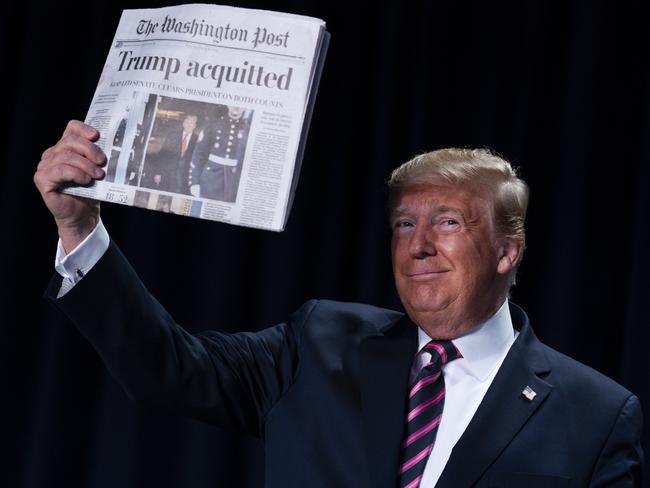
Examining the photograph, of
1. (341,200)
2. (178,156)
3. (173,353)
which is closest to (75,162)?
(178,156)

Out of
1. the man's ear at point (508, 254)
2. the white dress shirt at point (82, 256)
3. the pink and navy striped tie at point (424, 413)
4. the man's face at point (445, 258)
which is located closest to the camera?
the white dress shirt at point (82, 256)

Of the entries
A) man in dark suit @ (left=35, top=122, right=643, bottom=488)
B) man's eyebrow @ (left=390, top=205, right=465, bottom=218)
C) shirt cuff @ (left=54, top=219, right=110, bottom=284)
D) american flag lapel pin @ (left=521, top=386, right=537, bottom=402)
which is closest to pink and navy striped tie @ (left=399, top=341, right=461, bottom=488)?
man in dark suit @ (left=35, top=122, right=643, bottom=488)

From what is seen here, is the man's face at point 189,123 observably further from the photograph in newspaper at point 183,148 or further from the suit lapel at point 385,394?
the suit lapel at point 385,394

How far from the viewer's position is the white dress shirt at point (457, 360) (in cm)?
158

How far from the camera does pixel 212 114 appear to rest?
1.46m

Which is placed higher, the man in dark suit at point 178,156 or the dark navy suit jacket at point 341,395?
the man in dark suit at point 178,156

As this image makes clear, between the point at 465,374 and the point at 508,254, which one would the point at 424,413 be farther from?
the point at 508,254

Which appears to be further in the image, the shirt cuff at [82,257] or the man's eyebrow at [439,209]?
the man's eyebrow at [439,209]

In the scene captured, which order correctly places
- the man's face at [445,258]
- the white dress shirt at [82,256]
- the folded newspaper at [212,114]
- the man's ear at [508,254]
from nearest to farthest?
the folded newspaper at [212,114], the white dress shirt at [82,256], the man's face at [445,258], the man's ear at [508,254]

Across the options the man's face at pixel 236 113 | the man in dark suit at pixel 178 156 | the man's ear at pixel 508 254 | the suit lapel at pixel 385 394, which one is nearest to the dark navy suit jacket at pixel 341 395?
the suit lapel at pixel 385 394

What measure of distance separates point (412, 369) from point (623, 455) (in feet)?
1.37

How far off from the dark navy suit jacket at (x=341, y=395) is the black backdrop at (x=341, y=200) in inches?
30.2

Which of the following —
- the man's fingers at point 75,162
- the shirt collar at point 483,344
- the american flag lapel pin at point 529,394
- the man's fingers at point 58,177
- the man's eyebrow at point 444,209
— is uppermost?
the man's eyebrow at point 444,209

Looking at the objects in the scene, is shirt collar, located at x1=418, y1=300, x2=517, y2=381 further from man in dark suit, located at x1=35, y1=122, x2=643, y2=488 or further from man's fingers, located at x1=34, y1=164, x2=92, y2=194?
man's fingers, located at x1=34, y1=164, x2=92, y2=194
